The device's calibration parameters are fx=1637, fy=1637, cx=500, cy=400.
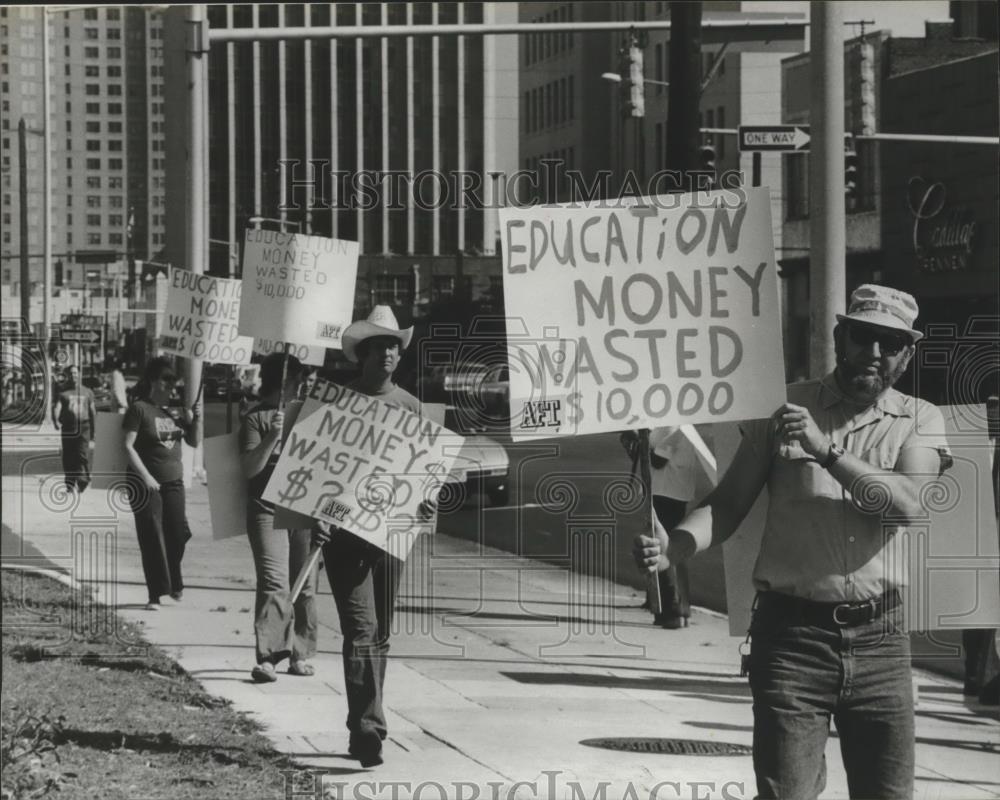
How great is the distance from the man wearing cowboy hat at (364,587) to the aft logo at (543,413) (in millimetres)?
2087

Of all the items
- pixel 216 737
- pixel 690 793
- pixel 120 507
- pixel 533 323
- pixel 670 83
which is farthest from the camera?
pixel 120 507

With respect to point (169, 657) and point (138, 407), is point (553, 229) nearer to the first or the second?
point (169, 657)

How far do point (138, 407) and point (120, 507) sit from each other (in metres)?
5.16

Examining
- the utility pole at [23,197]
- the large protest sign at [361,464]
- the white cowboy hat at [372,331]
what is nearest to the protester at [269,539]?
the large protest sign at [361,464]

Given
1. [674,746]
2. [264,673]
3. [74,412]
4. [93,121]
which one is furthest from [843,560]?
[93,121]

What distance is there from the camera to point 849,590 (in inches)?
169

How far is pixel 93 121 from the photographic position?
2886 centimetres

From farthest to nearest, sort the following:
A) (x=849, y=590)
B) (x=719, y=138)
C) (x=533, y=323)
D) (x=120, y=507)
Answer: (x=719, y=138), (x=120, y=507), (x=533, y=323), (x=849, y=590)

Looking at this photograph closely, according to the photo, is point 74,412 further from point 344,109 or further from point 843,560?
point 843,560

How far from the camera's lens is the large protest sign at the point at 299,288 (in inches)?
336

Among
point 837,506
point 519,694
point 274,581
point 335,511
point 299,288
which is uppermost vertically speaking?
point 299,288

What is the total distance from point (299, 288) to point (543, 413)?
170 inches

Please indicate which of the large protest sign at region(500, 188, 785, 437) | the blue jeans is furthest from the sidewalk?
the large protest sign at region(500, 188, 785, 437)

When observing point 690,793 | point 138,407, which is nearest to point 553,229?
point 690,793
